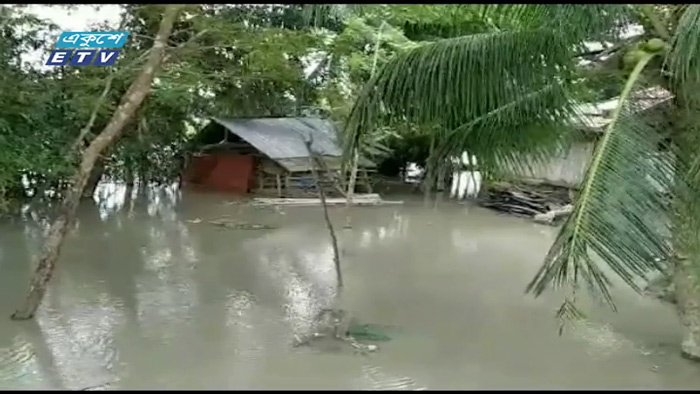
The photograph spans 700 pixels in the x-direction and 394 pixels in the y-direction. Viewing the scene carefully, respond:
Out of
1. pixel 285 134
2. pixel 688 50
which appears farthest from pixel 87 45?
pixel 285 134

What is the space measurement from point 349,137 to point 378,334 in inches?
73.4

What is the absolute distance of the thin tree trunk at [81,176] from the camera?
6.58 metres

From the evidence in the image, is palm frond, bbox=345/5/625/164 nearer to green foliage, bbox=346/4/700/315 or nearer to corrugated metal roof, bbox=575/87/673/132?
green foliage, bbox=346/4/700/315

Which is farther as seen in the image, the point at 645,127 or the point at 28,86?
the point at 28,86

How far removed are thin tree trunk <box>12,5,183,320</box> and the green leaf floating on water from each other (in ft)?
8.33

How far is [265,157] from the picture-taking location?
1728 centimetres

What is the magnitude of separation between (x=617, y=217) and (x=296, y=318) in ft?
12.3

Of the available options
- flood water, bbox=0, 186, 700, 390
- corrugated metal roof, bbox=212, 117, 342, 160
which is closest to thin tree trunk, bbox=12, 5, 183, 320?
flood water, bbox=0, 186, 700, 390

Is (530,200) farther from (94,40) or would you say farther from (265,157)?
(94,40)

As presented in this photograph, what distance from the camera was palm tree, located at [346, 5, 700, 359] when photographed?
13.3ft

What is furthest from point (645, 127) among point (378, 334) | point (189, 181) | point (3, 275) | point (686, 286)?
point (189, 181)

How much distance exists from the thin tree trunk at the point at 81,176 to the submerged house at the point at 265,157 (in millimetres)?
8675

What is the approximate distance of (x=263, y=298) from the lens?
7887 millimetres

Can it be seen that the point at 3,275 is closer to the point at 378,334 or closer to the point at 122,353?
the point at 122,353
